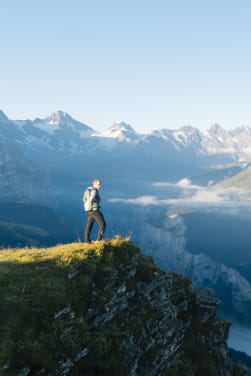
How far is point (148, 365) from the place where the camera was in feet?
79.3

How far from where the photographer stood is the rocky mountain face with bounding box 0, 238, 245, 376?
1884cm

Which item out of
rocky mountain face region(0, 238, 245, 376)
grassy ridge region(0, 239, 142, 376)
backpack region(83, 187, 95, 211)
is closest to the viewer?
grassy ridge region(0, 239, 142, 376)

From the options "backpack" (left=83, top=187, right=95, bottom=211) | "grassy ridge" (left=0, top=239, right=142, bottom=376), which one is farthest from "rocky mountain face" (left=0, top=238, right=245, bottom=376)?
"backpack" (left=83, top=187, right=95, bottom=211)

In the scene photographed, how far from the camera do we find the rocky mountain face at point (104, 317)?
1884 cm

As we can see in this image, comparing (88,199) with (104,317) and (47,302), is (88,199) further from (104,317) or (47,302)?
(47,302)

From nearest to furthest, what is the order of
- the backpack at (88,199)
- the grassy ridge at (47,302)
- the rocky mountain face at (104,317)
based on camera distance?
the grassy ridge at (47,302)
the rocky mountain face at (104,317)
the backpack at (88,199)

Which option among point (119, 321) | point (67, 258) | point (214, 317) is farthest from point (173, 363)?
point (67, 258)

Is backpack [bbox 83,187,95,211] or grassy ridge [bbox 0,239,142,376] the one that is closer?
grassy ridge [bbox 0,239,142,376]

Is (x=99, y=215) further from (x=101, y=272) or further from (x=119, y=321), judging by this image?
(x=119, y=321)

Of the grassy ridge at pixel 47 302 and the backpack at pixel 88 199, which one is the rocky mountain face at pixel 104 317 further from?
the backpack at pixel 88 199

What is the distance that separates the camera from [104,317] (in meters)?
23.6

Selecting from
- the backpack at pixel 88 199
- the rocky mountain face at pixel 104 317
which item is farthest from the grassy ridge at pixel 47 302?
the backpack at pixel 88 199

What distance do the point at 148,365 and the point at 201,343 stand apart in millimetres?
7121

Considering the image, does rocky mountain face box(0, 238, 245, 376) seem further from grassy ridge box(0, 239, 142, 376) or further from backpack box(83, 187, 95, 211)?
backpack box(83, 187, 95, 211)
